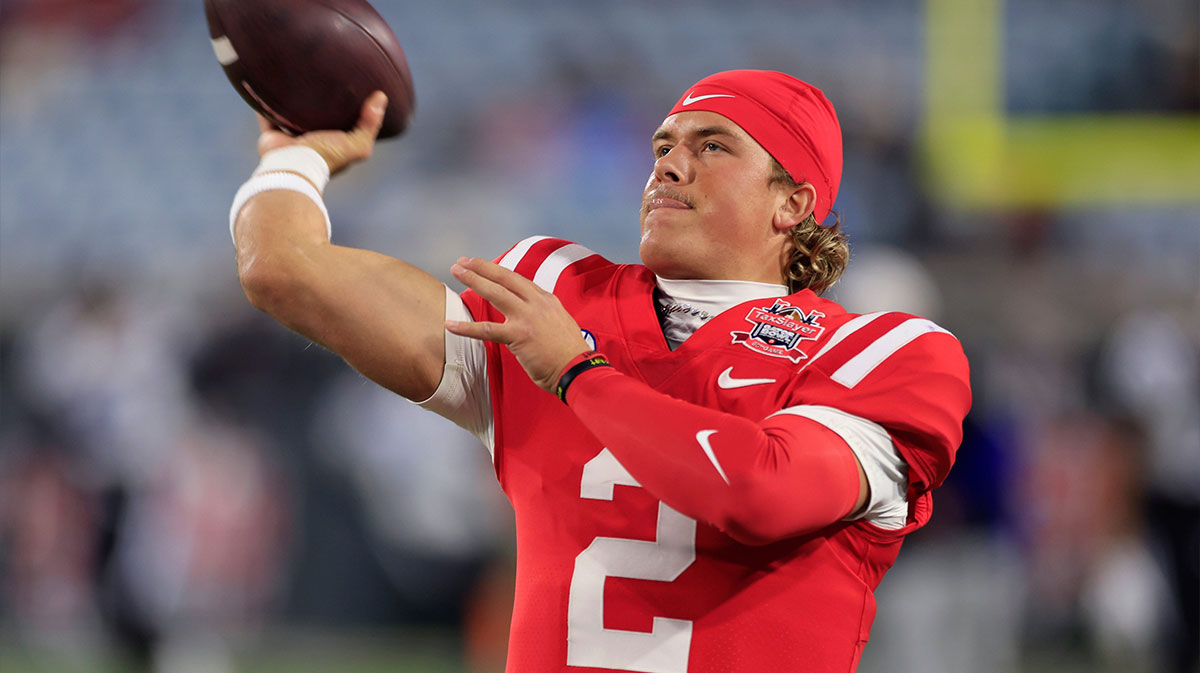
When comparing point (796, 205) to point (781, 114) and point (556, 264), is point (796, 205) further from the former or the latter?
point (556, 264)

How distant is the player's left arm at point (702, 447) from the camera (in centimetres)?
152

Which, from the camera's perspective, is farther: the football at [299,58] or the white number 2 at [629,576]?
the football at [299,58]

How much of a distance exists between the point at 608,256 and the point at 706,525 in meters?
5.06

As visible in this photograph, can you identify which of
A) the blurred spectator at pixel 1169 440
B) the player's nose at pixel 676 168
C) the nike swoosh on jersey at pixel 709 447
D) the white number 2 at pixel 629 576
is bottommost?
the blurred spectator at pixel 1169 440

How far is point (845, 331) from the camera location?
6.01 feet

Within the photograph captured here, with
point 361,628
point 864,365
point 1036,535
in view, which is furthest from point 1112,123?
point 864,365

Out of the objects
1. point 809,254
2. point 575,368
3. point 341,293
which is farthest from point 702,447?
point 809,254

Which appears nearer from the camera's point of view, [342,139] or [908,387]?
[908,387]

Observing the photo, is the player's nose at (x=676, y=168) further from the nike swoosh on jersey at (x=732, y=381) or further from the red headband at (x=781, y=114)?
the nike swoosh on jersey at (x=732, y=381)

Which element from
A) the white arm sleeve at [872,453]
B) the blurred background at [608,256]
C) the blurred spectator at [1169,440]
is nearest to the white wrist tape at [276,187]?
the white arm sleeve at [872,453]

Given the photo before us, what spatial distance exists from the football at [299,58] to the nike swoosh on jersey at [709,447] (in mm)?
800

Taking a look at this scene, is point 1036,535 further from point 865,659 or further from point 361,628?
point 361,628

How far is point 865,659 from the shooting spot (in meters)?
5.73

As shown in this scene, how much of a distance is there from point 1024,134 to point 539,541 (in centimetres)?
611
